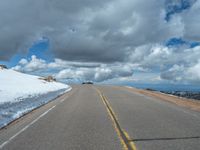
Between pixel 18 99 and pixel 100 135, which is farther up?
pixel 18 99

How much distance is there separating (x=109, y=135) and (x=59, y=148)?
6.49 feet

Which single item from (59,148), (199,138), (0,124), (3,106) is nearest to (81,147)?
(59,148)

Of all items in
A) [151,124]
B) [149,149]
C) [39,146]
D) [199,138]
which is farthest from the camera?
[151,124]

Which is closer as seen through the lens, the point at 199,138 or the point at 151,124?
the point at 199,138

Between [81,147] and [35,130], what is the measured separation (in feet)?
9.59

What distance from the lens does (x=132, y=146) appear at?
21.5 ft

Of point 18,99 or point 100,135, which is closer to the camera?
point 100,135

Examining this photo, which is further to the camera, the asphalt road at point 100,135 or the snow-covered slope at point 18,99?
the snow-covered slope at point 18,99

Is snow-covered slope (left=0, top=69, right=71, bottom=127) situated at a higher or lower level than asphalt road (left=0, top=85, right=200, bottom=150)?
higher

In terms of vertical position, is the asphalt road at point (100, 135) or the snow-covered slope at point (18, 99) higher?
the snow-covered slope at point (18, 99)

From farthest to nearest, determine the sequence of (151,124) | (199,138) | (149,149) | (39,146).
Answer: (151,124), (199,138), (39,146), (149,149)

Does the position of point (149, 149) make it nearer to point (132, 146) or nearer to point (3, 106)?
point (132, 146)

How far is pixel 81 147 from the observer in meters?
6.56

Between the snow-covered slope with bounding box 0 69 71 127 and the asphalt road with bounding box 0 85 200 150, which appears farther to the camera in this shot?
the snow-covered slope with bounding box 0 69 71 127
